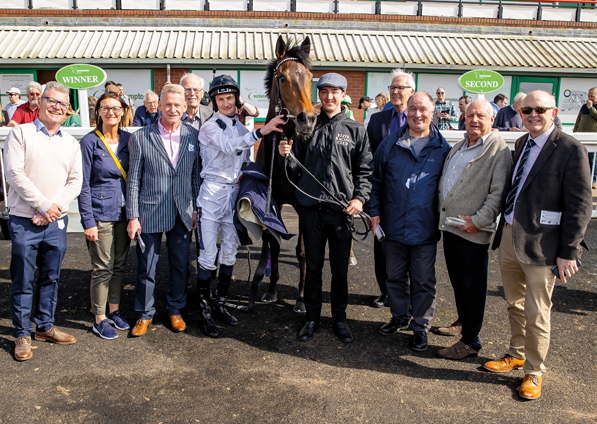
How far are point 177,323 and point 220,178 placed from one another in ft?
4.52

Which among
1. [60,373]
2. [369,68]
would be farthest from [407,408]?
Result: [369,68]

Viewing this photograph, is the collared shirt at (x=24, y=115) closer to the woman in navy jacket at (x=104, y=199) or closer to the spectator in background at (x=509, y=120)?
the woman in navy jacket at (x=104, y=199)

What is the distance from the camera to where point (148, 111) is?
7.02 metres

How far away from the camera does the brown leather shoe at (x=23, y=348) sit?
3469 millimetres

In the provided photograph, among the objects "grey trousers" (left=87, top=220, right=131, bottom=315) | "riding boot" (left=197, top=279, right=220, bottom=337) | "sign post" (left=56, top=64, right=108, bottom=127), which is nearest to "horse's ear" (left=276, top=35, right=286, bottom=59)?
"grey trousers" (left=87, top=220, right=131, bottom=315)

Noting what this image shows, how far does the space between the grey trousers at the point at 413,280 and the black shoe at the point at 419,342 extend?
42 mm

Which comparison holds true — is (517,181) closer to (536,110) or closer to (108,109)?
(536,110)

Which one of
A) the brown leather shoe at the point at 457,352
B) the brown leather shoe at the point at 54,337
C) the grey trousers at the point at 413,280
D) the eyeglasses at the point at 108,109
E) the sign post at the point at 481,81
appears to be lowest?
the brown leather shoe at the point at 54,337

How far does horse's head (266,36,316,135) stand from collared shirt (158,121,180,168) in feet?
3.11

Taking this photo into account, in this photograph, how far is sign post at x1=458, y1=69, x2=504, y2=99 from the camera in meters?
8.68

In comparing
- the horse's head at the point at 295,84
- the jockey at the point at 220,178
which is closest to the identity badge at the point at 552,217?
the horse's head at the point at 295,84

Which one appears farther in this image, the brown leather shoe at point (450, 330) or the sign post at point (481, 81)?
the sign post at point (481, 81)

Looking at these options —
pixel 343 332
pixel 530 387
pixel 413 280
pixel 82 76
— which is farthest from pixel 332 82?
pixel 82 76

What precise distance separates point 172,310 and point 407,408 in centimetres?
226
